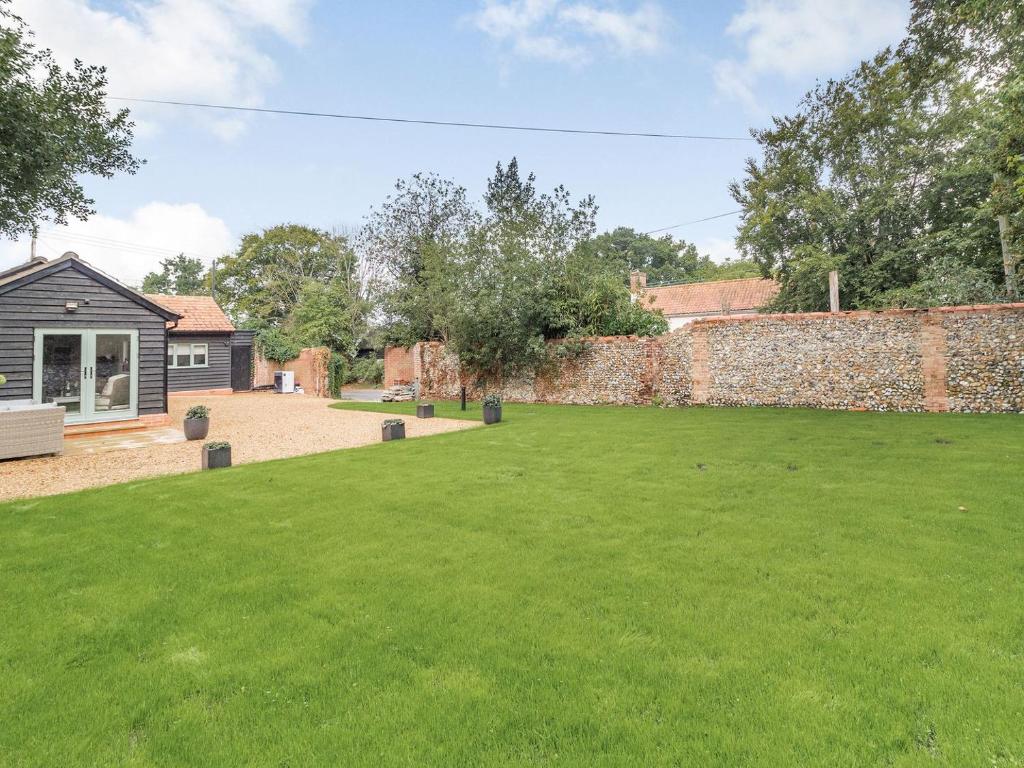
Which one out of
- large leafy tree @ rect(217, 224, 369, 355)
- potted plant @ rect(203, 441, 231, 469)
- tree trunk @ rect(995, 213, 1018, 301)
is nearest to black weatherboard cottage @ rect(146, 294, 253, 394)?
large leafy tree @ rect(217, 224, 369, 355)

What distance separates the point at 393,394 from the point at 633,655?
18523mm

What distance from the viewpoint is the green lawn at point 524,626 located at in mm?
1854

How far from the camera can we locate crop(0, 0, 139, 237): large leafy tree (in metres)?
8.04

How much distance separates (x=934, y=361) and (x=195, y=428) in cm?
1581

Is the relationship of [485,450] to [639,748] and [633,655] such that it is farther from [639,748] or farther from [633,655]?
[639,748]

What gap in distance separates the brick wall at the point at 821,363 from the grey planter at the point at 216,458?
11.4 metres

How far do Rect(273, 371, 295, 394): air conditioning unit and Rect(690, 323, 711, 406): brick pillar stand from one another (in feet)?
61.8

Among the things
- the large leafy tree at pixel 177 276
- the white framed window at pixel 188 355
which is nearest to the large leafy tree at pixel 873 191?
the white framed window at pixel 188 355

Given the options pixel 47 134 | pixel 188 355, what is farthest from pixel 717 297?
pixel 47 134

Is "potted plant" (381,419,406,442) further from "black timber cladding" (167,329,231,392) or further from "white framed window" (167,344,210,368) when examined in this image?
"white framed window" (167,344,210,368)

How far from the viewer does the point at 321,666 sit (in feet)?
7.66

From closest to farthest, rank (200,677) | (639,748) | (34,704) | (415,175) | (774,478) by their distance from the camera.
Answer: (639,748)
(34,704)
(200,677)
(774,478)
(415,175)

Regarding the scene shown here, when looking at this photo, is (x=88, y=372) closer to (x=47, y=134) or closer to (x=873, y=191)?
(x=47, y=134)

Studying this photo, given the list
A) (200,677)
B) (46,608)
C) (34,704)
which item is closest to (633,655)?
(200,677)
